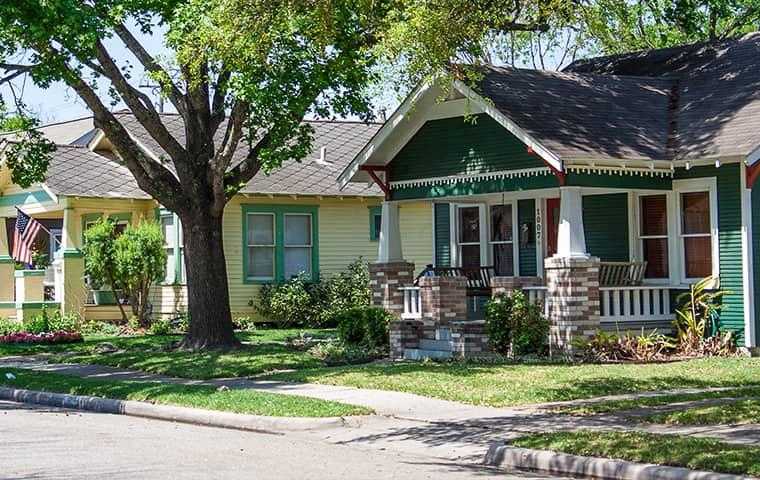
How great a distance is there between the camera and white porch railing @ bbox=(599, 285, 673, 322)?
2156cm

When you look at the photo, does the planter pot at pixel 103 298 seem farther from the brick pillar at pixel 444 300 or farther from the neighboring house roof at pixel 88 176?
the brick pillar at pixel 444 300

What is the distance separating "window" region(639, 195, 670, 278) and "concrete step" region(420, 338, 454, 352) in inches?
158

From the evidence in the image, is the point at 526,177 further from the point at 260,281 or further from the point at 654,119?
the point at 260,281

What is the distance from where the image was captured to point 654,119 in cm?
2289

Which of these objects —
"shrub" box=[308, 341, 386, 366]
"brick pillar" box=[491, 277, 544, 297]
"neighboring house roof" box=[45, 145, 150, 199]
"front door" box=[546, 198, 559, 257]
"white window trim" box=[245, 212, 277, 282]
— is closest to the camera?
"brick pillar" box=[491, 277, 544, 297]

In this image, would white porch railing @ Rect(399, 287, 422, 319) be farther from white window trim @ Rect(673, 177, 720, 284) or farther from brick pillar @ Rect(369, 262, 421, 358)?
white window trim @ Rect(673, 177, 720, 284)

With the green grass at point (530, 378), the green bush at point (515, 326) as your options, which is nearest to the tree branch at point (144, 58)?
the green grass at point (530, 378)

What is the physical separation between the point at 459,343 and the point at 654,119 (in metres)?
5.58

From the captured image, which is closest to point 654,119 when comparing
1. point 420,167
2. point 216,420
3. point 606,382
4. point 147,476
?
point 420,167

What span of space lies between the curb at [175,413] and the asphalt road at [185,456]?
353 mm

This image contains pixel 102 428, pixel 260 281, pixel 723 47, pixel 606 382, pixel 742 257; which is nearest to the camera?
pixel 102 428

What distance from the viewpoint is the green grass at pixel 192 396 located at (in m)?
15.4

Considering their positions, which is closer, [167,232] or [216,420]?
[216,420]

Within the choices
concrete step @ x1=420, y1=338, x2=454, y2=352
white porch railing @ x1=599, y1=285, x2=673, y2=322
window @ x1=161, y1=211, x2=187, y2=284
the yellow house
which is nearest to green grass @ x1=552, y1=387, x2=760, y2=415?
white porch railing @ x1=599, y1=285, x2=673, y2=322
